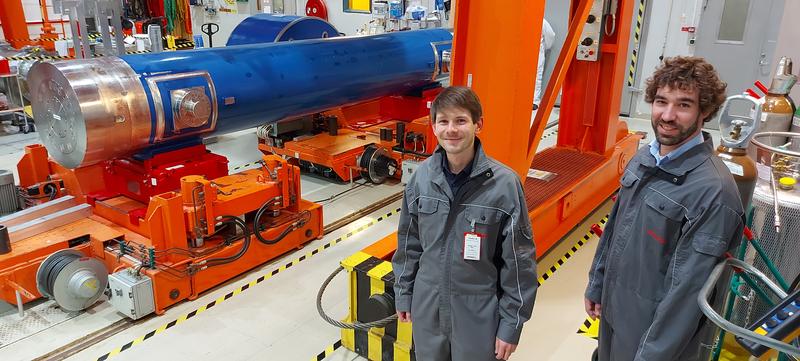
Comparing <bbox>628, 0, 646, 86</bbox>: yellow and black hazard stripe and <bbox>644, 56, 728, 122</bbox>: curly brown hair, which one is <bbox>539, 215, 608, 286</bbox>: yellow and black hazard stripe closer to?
<bbox>644, 56, 728, 122</bbox>: curly brown hair

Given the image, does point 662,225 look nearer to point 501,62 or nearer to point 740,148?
point 740,148

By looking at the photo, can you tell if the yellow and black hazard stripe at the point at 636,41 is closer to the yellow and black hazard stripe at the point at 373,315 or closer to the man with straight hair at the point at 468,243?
the yellow and black hazard stripe at the point at 373,315

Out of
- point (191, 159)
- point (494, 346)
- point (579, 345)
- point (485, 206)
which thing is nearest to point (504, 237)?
point (485, 206)

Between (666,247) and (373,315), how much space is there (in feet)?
6.10

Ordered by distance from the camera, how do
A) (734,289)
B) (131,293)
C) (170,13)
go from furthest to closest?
(170,13)
(131,293)
(734,289)

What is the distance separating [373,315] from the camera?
136 inches

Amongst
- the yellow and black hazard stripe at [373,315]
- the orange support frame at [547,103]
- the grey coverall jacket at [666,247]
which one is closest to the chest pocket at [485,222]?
the grey coverall jacket at [666,247]

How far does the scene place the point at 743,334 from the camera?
1.59 meters

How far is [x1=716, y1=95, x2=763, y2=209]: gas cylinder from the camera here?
2723 mm

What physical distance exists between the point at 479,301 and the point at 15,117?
31.7 ft

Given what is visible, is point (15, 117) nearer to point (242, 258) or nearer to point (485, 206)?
point (242, 258)

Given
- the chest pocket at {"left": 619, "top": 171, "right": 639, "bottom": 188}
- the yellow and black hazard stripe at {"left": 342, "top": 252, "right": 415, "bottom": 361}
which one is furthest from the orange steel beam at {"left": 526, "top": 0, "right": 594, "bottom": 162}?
the chest pocket at {"left": 619, "top": 171, "right": 639, "bottom": 188}

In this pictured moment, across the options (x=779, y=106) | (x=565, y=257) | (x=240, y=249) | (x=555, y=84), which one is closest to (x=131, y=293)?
(x=240, y=249)

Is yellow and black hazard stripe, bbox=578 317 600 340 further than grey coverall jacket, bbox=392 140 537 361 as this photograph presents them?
Yes
